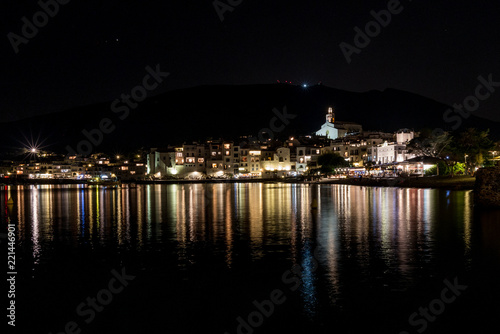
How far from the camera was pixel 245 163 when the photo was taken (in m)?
112

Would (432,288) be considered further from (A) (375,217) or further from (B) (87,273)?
(A) (375,217)

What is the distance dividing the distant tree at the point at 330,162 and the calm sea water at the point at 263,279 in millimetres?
73535

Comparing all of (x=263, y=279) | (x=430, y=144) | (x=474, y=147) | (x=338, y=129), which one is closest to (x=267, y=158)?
(x=338, y=129)

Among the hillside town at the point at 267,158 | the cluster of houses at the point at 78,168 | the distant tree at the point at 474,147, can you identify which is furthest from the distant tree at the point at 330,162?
the cluster of houses at the point at 78,168

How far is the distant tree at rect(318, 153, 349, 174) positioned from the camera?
306 ft

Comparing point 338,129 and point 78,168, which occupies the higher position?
point 338,129

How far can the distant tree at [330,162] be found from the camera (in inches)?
3671

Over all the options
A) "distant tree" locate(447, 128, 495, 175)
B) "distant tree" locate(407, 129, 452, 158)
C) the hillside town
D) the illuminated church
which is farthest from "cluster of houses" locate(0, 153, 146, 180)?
"distant tree" locate(447, 128, 495, 175)

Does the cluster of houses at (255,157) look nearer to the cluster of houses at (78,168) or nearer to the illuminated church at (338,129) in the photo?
the cluster of houses at (78,168)

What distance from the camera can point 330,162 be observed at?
308 feet

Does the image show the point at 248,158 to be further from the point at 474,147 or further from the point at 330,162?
the point at 474,147

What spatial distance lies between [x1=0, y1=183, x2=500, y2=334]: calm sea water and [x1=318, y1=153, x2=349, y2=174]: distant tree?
73535mm

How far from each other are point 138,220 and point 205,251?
10.8 m

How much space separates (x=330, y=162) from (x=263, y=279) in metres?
84.8
